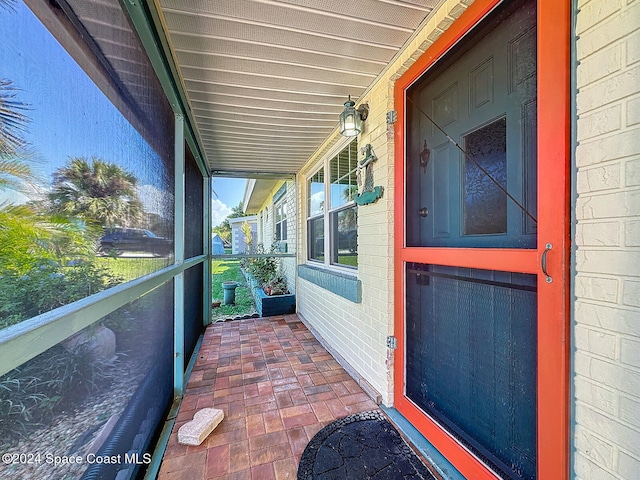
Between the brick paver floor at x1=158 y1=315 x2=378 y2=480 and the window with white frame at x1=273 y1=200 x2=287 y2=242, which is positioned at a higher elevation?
the window with white frame at x1=273 y1=200 x2=287 y2=242

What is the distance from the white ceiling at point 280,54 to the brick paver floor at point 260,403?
2550 mm

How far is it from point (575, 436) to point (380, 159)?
1836 mm

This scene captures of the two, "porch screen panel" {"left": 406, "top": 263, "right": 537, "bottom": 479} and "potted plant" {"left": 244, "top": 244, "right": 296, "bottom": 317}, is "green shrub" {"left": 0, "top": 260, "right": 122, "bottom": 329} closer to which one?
"porch screen panel" {"left": 406, "top": 263, "right": 537, "bottom": 479}

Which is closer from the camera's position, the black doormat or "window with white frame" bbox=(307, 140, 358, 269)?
the black doormat

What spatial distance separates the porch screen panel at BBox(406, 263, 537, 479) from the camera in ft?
3.75

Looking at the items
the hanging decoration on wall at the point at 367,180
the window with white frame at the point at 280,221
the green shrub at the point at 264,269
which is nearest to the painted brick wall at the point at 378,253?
the hanging decoration on wall at the point at 367,180

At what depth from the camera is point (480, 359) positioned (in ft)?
4.45

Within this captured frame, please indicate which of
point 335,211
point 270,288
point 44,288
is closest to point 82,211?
point 44,288

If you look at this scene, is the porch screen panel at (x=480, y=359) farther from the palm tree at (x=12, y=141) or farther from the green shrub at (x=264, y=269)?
the green shrub at (x=264, y=269)

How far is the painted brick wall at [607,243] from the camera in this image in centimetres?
80

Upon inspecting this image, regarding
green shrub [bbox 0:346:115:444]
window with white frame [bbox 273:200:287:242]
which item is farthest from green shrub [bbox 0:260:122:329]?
window with white frame [bbox 273:200:287:242]

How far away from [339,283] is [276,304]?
2235mm

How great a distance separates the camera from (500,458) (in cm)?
126

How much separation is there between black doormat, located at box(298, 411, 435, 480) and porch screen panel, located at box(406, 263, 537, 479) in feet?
0.92
